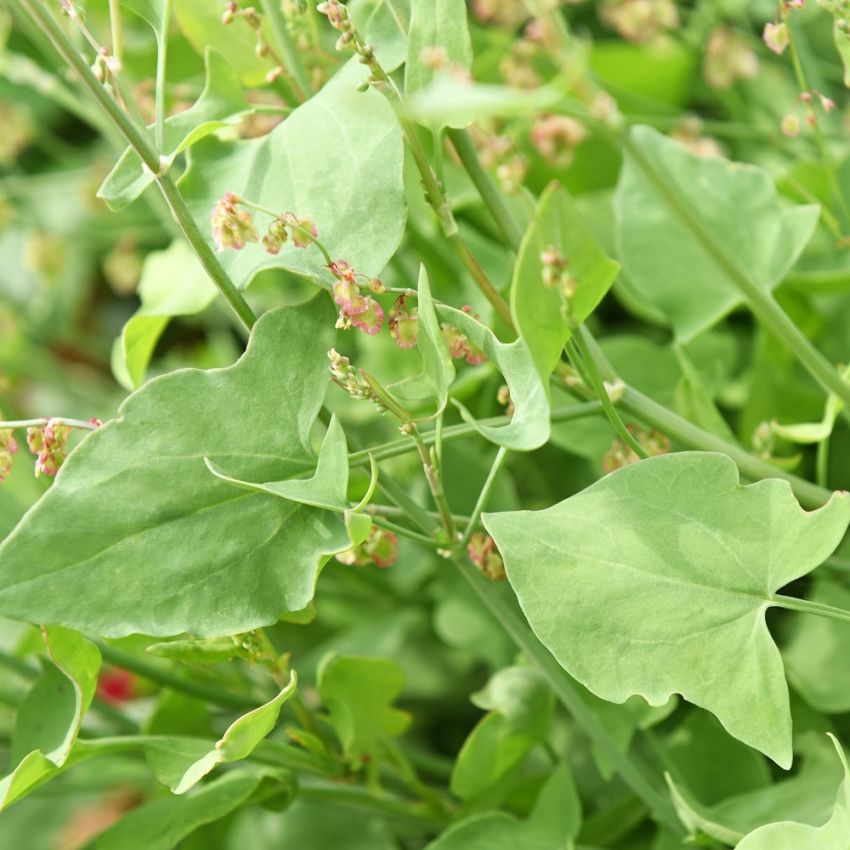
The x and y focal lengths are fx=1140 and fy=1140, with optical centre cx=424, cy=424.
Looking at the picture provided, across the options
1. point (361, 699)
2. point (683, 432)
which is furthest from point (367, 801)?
point (683, 432)

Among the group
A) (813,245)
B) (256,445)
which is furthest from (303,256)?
(813,245)

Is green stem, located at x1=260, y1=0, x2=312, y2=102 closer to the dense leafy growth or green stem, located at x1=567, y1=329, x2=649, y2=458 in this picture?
the dense leafy growth

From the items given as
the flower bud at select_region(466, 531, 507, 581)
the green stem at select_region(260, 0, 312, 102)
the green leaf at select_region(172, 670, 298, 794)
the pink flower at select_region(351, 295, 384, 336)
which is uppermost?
the green stem at select_region(260, 0, 312, 102)

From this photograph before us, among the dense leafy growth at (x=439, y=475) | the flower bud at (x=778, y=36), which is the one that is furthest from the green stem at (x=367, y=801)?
the flower bud at (x=778, y=36)

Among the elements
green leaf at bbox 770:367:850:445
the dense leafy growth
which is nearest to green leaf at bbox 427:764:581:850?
the dense leafy growth

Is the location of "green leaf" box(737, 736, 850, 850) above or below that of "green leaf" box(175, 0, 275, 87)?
below

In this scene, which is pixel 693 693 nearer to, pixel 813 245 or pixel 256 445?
pixel 256 445

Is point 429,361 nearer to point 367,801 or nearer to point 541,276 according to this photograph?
point 541,276
